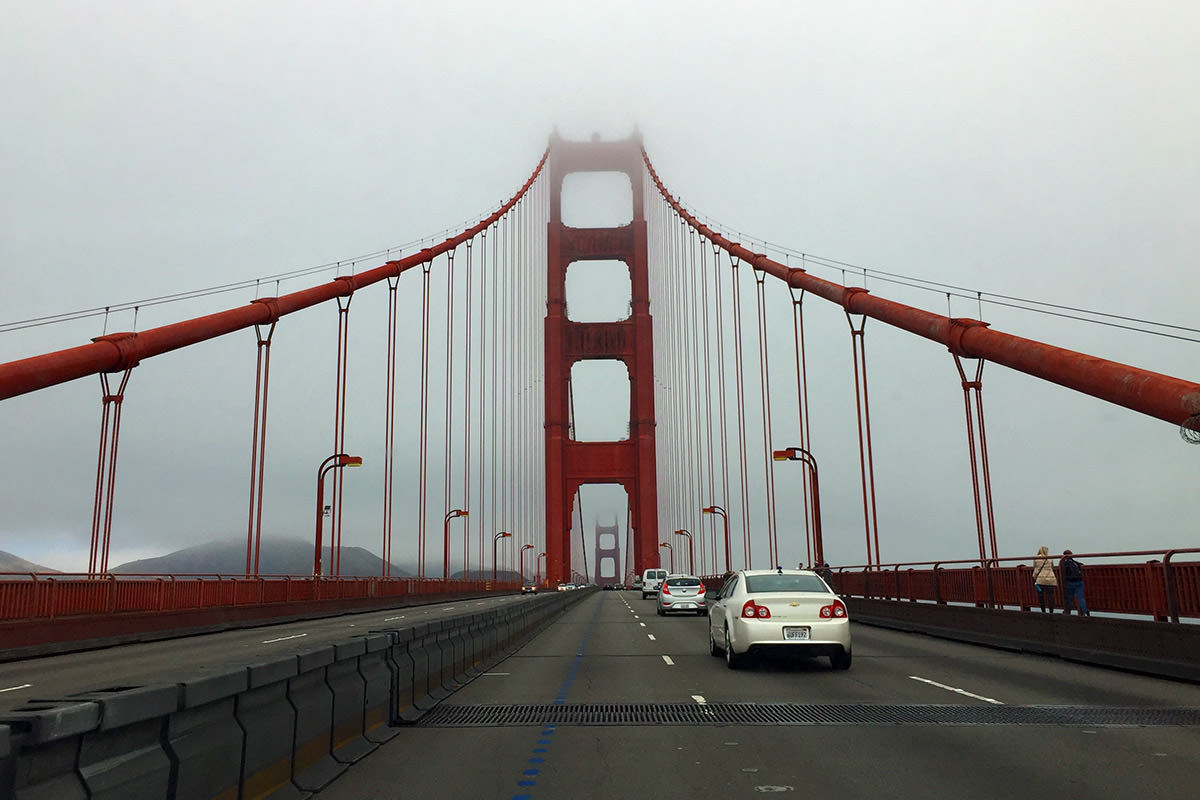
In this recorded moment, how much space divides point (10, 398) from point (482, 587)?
49.9 metres

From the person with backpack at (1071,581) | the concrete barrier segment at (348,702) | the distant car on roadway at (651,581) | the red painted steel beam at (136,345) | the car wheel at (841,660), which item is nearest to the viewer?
the concrete barrier segment at (348,702)

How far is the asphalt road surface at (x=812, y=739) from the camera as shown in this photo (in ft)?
20.4

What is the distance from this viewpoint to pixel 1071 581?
15.9 meters

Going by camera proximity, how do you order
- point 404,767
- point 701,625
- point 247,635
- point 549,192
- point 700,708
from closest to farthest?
point 404,767 < point 700,708 < point 247,635 < point 701,625 < point 549,192

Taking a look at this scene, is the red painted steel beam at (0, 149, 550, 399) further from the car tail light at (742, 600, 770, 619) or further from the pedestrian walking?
the pedestrian walking

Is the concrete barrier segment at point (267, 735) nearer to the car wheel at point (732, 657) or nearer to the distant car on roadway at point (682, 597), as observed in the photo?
the car wheel at point (732, 657)

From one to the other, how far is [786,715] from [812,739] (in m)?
1.43

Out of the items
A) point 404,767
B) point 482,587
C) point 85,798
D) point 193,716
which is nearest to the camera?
point 85,798

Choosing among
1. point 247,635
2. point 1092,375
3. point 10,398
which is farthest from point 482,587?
point 1092,375

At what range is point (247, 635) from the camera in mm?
22562

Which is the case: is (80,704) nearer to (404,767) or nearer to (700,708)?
(404,767)

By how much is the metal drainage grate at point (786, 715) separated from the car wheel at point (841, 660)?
11.9 ft

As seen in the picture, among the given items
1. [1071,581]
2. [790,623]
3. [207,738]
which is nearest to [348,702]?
[207,738]

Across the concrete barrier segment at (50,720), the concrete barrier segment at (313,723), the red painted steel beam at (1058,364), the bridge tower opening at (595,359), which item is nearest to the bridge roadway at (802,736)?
the concrete barrier segment at (313,723)
